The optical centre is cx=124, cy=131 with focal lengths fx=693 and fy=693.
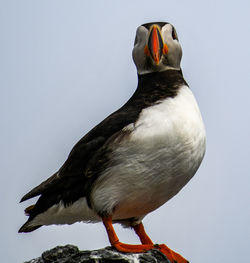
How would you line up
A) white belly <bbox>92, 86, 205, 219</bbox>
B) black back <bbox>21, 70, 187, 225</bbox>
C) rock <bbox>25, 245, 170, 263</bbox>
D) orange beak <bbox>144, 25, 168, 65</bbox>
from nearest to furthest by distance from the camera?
1. rock <bbox>25, 245, 170, 263</bbox>
2. white belly <bbox>92, 86, 205, 219</bbox>
3. black back <bbox>21, 70, 187, 225</bbox>
4. orange beak <bbox>144, 25, 168, 65</bbox>

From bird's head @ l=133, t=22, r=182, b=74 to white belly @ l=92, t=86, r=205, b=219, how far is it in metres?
0.51

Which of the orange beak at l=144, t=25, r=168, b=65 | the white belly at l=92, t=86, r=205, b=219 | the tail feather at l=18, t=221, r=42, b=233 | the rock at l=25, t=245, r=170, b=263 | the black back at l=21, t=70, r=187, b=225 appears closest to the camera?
the rock at l=25, t=245, r=170, b=263

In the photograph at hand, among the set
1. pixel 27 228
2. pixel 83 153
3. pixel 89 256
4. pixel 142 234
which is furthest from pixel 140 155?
pixel 27 228

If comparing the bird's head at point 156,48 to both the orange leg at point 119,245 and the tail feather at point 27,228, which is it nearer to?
the orange leg at point 119,245

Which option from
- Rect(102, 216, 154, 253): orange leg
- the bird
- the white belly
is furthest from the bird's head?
Rect(102, 216, 154, 253): orange leg

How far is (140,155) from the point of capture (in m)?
6.61

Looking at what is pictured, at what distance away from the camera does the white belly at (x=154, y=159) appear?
21.6 feet

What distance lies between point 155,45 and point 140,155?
46.8 inches

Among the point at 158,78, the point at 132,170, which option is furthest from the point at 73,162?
the point at 158,78

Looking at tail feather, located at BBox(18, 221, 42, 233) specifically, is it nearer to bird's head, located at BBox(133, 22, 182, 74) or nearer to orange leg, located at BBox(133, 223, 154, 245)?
orange leg, located at BBox(133, 223, 154, 245)

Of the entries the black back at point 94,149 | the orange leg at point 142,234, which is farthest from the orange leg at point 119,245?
the orange leg at point 142,234

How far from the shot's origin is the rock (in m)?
6.32

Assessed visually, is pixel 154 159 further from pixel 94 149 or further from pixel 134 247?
pixel 134 247

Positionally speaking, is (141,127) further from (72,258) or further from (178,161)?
(72,258)
